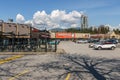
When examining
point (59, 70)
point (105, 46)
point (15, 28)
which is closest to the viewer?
point (59, 70)

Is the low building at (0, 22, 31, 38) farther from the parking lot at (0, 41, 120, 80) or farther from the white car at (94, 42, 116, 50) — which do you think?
the parking lot at (0, 41, 120, 80)

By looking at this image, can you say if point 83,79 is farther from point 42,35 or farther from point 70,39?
point 70,39

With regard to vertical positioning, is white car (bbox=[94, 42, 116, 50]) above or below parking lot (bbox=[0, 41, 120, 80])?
above

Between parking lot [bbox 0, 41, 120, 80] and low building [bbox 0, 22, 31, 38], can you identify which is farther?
low building [bbox 0, 22, 31, 38]

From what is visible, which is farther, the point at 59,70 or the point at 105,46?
the point at 105,46

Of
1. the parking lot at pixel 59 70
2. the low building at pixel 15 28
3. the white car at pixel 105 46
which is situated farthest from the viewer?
the low building at pixel 15 28

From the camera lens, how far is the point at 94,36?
140125 mm

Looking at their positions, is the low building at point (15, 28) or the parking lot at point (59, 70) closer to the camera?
the parking lot at point (59, 70)

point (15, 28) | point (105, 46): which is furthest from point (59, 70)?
point (15, 28)

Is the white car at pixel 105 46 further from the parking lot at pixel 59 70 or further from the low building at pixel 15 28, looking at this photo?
the parking lot at pixel 59 70

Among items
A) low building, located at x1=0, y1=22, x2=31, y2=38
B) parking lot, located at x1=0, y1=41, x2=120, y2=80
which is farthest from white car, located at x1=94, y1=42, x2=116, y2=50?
parking lot, located at x1=0, y1=41, x2=120, y2=80

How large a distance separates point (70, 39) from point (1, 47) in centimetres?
10214

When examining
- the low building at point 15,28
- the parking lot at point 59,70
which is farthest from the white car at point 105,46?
the parking lot at point 59,70

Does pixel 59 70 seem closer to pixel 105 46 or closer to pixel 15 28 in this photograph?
pixel 105 46
